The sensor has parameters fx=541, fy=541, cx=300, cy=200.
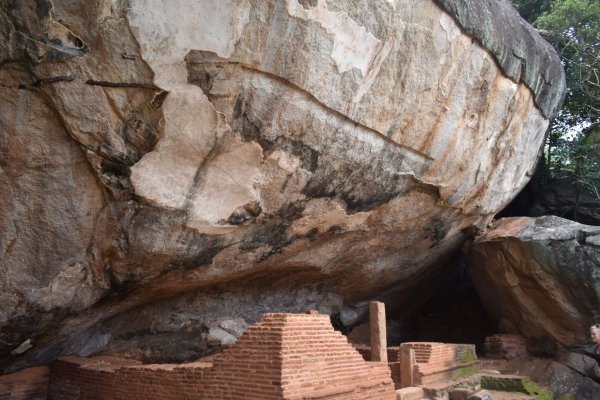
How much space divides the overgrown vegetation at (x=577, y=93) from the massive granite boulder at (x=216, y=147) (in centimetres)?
347

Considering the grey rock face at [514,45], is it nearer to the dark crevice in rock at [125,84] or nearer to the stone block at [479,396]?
the dark crevice in rock at [125,84]

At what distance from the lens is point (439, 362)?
934 centimetres

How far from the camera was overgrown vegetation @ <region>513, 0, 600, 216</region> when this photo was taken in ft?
43.6

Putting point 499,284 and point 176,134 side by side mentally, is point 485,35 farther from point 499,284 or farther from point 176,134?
point 499,284

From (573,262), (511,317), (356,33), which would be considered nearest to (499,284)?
(511,317)

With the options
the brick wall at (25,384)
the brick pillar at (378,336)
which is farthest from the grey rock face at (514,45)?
the brick wall at (25,384)

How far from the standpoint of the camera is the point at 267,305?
10570mm

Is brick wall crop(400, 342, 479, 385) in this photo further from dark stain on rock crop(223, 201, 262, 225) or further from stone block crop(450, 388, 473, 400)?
dark stain on rock crop(223, 201, 262, 225)

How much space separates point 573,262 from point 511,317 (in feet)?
8.26

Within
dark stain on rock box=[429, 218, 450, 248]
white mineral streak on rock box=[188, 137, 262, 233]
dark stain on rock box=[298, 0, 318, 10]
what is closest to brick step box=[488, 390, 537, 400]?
dark stain on rock box=[429, 218, 450, 248]

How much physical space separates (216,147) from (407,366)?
4804 mm

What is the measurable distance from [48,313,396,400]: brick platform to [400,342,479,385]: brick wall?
75.1 inches

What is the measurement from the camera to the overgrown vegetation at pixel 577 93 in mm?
13297

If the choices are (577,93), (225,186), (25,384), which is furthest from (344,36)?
(577,93)
